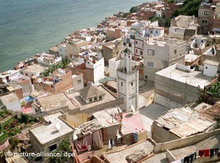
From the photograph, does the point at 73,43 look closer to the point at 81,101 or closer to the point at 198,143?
the point at 81,101

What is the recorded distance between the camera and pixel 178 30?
37.8 metres

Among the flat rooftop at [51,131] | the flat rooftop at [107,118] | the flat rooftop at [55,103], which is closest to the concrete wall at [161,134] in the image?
the flat rooftop at [107,118]

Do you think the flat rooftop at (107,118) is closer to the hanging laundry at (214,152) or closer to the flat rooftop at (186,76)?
the hanging laundry at (214,152)

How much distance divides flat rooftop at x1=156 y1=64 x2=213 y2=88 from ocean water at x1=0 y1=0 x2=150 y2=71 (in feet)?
116

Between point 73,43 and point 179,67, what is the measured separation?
77.1 ft

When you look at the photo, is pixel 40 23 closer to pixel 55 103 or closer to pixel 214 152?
pixel 55 103

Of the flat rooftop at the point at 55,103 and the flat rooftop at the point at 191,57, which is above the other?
the flat rooftop at the point at 191,57

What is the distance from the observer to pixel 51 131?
1642 centimetres

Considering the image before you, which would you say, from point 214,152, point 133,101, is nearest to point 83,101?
point 133,101

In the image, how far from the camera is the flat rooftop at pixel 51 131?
15820 millimetres

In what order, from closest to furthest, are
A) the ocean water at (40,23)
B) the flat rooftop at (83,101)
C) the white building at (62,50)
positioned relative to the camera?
A: the flat rooftop at (83,101)
the white building at (62,50)
the ocean water at (40,23)

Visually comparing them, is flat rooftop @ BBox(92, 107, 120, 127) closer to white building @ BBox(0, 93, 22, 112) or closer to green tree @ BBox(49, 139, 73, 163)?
green tree @ BBox(49, 139, 73, 163)

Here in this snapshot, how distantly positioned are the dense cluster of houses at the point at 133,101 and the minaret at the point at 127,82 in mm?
86

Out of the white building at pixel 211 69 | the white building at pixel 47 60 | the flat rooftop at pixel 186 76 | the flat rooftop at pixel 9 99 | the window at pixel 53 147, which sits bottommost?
the white building at pixel 47 60
